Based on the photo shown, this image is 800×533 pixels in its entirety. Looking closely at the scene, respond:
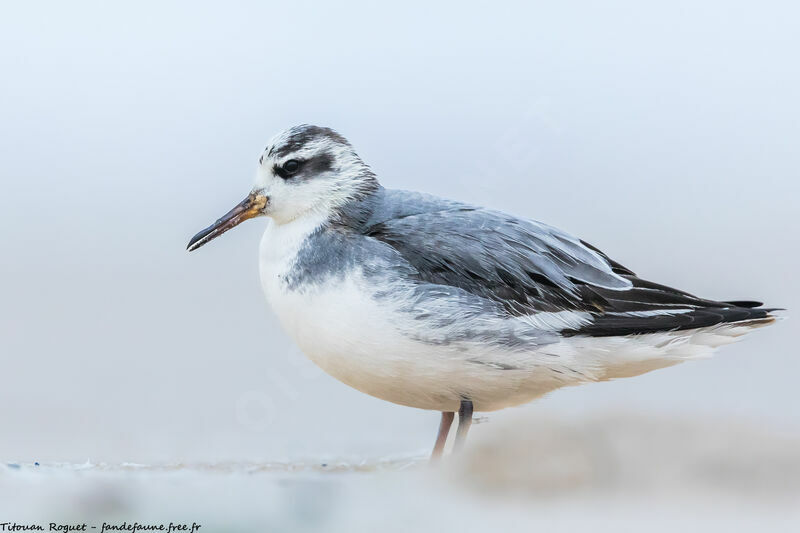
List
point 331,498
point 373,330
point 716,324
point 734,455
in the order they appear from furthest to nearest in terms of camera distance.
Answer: point 716,324
point 373,330
point 734,455
point 331,498

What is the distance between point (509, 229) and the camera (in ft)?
22.5

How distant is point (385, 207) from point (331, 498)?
7.64 ft

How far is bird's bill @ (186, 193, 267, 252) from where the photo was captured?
282 inches

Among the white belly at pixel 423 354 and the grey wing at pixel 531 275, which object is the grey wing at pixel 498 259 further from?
the white belly at pixel 423 354

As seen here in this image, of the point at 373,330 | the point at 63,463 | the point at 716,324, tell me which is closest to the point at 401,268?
the point at 373,330

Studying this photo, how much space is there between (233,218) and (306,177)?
2.03ft

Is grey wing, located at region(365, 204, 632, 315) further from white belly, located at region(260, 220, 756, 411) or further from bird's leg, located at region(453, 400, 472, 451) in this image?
bird's leg, located at region(453, 400, 472, 451)

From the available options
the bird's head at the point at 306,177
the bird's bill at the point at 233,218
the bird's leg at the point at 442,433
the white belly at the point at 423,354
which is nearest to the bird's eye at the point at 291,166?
the bird's head at the point at 306,177

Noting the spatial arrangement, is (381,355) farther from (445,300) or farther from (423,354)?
(445,300)

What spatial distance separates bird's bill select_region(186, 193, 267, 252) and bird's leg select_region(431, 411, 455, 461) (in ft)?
6.24

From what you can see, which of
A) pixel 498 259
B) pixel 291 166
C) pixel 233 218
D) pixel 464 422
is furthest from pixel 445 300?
pixel 233 218

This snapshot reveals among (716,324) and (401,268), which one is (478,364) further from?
(716,324)

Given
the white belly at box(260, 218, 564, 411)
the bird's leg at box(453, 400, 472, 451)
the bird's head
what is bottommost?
the bird's leg at box(453, 400, 472, 451)

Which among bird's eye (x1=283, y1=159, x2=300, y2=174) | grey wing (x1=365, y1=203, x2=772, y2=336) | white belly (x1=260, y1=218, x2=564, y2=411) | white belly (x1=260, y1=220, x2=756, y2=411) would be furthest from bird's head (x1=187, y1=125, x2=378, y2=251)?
white belly (x1=260, y1=218, x2=564, y2=411)
